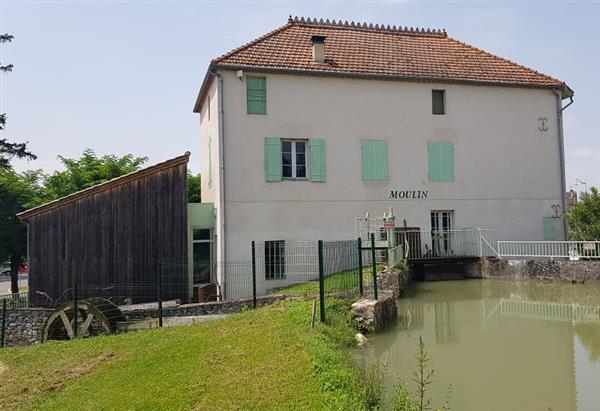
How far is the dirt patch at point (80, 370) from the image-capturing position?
6672 mm

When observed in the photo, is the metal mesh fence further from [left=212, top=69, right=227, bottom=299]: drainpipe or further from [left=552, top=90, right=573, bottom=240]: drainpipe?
[left=552, top=90, right=573, bottom=240]: drainpipe

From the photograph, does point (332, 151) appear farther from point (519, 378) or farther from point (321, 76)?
point (519, 378)

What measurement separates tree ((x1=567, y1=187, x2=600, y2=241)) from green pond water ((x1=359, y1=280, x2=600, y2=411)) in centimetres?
304

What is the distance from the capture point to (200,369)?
650 centimetres

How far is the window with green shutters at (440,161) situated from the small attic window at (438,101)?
130 centimetres

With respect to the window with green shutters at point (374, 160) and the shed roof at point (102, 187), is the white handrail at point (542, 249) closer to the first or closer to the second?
the window with green shutters at point (374, 160)

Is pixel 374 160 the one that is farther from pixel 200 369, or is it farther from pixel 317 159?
pixel 200 369

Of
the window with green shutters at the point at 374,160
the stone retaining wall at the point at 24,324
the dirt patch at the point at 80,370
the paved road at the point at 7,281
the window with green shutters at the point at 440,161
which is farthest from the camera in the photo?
the paved road at the point at 7,281

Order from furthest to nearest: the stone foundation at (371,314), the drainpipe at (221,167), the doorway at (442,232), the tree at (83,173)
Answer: the tree at (83,173)
the doorway at (442,232)
the drainpipe at (221,167)
the stone foundation at (371,314)

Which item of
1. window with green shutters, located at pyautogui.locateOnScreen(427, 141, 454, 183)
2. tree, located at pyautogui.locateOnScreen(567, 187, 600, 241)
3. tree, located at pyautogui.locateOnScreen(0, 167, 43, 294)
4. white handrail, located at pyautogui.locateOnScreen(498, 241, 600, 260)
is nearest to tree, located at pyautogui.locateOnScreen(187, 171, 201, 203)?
tree, located at pyautogui.locateOnScreen(0, 167, 43, 294)

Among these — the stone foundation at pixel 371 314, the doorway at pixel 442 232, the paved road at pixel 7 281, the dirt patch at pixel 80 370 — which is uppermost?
the doorway at pixel 442 232

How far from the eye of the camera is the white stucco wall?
1670 cm

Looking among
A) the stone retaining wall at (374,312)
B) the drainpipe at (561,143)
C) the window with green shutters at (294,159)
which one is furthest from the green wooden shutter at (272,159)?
the drainpipe at (561,143)

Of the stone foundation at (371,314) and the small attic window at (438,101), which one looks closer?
the stone foundation at (371,314)
